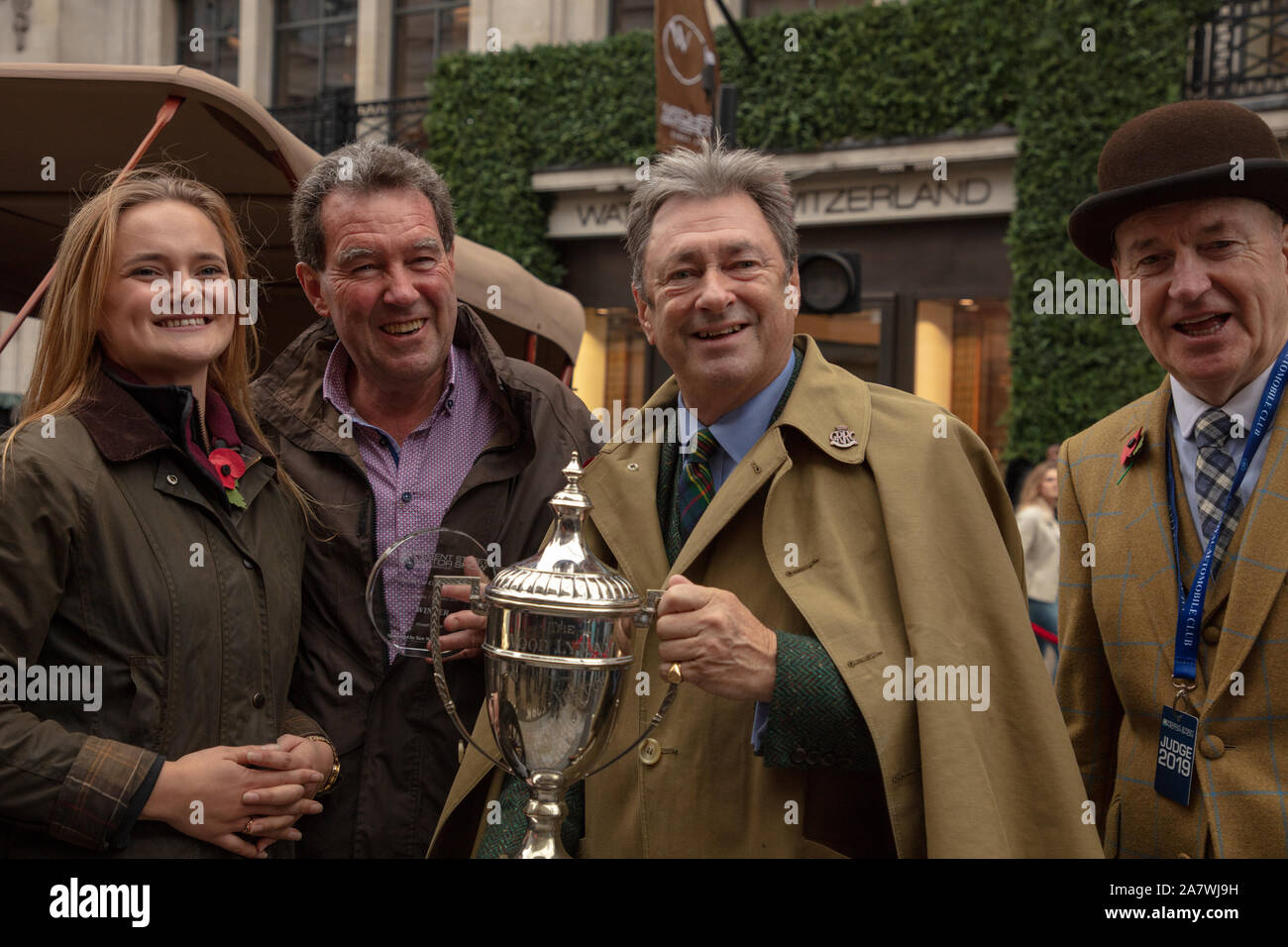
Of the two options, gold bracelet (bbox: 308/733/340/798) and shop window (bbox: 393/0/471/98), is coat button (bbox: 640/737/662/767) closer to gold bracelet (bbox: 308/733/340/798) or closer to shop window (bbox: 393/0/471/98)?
gold bracelet (bbox: 308/733/340/798)

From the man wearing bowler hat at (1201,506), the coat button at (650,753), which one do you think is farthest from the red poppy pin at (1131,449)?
the coat button at (650,753)

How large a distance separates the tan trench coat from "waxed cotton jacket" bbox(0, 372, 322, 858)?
1.74 feet

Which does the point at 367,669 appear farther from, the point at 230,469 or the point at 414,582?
the point at 230,469

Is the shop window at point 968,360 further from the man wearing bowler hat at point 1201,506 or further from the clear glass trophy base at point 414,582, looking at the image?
the clear glass trophy base at point 414,582

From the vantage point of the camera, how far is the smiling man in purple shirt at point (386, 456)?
9.11 feet

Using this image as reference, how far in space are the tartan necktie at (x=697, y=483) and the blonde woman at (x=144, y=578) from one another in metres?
0.82

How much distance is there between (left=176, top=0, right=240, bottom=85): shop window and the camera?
638 inches

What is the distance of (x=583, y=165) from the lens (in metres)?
13.1

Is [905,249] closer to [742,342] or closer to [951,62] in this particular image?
[951,62]

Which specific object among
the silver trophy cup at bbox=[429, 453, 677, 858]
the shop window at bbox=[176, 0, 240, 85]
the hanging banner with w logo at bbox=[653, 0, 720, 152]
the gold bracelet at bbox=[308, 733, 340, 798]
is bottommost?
the gold bracelet at bbox=[308, 733, 340, 798]

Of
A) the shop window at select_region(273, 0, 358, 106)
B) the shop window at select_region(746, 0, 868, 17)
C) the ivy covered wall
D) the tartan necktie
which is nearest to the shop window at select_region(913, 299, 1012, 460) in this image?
the ivy covered wall

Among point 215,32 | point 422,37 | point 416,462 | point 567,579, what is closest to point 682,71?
point 416,462

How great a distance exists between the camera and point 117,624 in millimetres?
2289

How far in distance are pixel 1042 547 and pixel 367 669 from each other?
18.6 feet
